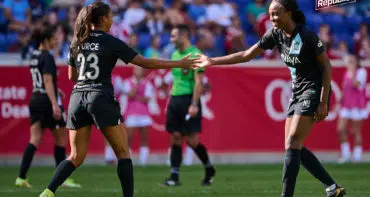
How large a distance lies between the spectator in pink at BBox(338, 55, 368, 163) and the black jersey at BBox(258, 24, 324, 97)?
9732 mm

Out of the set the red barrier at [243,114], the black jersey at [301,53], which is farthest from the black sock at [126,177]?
the red barrier at [243,114]

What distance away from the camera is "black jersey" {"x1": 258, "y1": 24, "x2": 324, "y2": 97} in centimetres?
950

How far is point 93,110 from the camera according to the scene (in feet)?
30.0

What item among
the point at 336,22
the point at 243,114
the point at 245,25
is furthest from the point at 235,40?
the point at 336,22

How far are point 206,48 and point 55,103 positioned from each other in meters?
8.93

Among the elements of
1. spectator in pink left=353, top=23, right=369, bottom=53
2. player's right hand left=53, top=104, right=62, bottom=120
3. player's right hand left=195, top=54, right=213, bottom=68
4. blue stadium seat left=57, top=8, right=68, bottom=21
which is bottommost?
player's right hand left=53, top=104, right=62, bottom=120

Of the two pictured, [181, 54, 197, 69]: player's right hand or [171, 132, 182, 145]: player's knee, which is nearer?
[181, 54, 197, 69]: player's right hand

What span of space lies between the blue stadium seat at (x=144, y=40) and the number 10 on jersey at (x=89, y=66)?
12.2 m

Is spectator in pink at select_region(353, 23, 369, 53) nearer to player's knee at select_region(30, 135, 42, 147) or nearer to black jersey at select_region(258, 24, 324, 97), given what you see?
player's knee at select_region(30, 135, 42, 147)

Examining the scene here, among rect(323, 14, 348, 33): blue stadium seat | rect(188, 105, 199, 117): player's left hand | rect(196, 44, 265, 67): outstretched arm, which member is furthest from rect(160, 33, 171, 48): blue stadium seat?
rect(196, 44, 265, 67): outstretched arm

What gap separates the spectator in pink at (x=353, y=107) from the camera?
1939cm

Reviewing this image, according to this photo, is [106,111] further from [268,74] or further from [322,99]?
[268,74]

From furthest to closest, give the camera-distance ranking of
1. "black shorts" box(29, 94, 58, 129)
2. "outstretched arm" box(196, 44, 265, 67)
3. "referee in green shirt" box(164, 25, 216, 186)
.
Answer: "referee in green shirt" box(164, 25, 216, 186)
"black shorts" box(29, 94, 58, 129)
"outstretched arm" box(196, 44, 265, 67)
